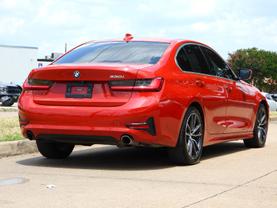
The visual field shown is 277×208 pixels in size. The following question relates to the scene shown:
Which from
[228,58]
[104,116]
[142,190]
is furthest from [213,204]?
[228,58]

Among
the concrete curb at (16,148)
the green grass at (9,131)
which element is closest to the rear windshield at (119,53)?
the concrete curb at (16,148)

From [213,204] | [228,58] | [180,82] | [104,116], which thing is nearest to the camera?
[213,204]

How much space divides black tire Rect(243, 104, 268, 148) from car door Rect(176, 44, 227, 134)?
1.70m

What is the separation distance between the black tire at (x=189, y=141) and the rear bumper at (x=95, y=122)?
24 centimetres

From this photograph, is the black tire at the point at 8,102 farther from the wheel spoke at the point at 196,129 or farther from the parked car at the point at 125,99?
the wheel spoke at the point at 196,129

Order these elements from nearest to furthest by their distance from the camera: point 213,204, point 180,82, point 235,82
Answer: point 213,204 → point 180,82 → point 235,82

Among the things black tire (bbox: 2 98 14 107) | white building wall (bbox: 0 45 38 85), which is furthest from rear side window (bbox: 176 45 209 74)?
white building wall (bbox: 0 45 38 85)

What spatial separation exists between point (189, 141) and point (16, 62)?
39.0 metres

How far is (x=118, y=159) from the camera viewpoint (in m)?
8.62

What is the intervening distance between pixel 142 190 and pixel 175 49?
2520 millimetres

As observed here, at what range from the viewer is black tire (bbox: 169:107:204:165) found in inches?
302

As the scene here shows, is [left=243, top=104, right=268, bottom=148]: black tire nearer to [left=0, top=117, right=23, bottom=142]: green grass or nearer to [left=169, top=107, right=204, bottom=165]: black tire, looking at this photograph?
[left=169, top=107, right=204, bottom=165]: black tire

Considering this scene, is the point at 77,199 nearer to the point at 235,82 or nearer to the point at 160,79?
the point at 160,79

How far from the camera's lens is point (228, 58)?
98.8m
